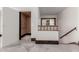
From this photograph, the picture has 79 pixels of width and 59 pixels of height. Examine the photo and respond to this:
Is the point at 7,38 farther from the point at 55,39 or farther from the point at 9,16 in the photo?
the point at 55,39

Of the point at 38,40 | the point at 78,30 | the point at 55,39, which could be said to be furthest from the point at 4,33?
the point at 78,30

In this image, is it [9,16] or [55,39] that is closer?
[9,16]

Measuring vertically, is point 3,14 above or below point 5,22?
above

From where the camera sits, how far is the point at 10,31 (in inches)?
180

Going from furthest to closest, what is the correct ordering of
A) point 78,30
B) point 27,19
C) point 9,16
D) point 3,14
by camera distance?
point 27,19, point 78,30, point 9,16, point 3,14

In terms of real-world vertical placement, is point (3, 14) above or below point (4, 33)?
above

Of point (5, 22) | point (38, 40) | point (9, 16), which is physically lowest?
point (38, 40)

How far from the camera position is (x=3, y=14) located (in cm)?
418

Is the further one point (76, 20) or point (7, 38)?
point (76, 20)

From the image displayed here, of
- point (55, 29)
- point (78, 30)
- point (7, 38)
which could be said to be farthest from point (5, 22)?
point (78, 30)

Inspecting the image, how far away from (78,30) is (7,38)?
332cm

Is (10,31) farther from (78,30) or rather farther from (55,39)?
(78,30)
